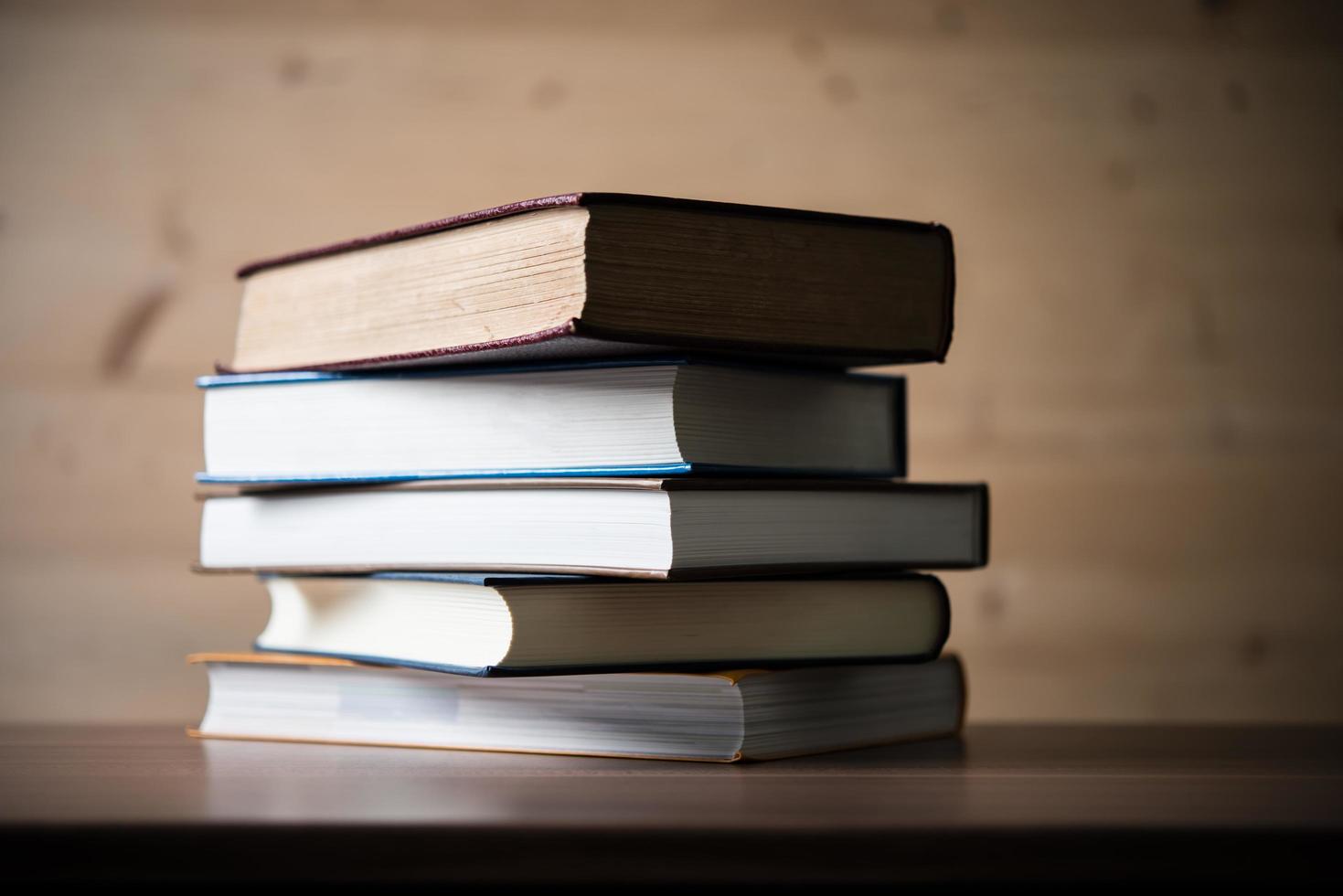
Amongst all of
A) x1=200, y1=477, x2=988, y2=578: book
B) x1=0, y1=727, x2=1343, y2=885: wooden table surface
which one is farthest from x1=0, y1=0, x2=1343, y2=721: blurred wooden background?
x1=0, y1=727, x2=1343, y2=885: wooden table surface

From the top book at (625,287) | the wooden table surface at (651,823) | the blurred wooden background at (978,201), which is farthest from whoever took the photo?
the blurred wooden background at (978,201)

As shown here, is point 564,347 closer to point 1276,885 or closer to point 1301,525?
point 1276,885

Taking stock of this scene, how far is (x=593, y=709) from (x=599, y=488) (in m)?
0.12

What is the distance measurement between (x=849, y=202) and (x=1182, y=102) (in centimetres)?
32

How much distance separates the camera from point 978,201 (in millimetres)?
1294

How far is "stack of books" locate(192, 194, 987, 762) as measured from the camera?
0.71 meters

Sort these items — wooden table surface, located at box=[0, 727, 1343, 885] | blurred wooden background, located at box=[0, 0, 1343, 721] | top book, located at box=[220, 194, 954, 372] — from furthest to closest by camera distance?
blurred wooden background, located at box=[0, 0, 1343, 721] → top book, located at box=[220, 194, 954, 372] → wooden table surface, located at box=[0, 727, 1343, 885]

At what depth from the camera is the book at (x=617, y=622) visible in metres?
0.71

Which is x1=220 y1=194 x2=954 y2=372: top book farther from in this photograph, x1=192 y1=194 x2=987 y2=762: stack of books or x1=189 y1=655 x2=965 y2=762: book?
x1=189 y1=655 x2=965 y2=762: book

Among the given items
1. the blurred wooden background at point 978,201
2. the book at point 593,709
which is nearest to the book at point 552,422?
the book at point 593,709

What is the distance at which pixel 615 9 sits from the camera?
4.25 feet

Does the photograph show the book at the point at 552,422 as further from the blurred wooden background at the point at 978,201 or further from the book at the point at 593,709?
the blurred wooden background at the point at 978,201

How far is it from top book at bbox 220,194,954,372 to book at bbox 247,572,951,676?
12 centimetres

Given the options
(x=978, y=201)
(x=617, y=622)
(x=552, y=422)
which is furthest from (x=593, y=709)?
(x=978, y=201)
